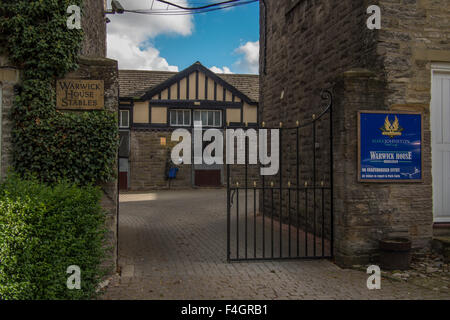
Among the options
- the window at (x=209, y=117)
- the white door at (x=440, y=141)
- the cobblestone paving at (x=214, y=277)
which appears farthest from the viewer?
the window at (x=209, y=117)

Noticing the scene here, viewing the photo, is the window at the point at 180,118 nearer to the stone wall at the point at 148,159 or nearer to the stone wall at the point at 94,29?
the stone wall at the point at 148,159

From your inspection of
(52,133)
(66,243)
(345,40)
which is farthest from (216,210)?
(66,243)

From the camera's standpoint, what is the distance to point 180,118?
67.3 feet

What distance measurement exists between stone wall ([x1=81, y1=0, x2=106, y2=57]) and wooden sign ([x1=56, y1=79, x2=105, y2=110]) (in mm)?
1748

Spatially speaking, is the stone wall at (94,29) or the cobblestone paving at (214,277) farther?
the stone wall at (94,29)

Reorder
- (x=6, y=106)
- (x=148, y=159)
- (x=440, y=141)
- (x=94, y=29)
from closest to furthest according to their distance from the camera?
1. (x=6, y=106)
2. (x=440, y=141)
3. (x=94, y=29)
4. (x=148, y=159)

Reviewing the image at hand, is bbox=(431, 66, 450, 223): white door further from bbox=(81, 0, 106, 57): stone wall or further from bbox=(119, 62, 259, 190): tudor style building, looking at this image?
bbox=(119, 62, 259, 190): tudor style building

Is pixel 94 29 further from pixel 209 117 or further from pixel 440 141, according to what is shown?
pixel 209 117

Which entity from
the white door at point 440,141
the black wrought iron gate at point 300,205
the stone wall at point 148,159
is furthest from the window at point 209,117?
Answer: the white door at point 440,141

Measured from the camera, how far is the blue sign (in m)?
5.73

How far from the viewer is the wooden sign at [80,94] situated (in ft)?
17.3

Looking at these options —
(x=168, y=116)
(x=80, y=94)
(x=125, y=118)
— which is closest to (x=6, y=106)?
(x=80, y=94)

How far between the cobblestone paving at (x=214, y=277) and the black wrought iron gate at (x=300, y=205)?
34 centimetres

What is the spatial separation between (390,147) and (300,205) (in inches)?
125
